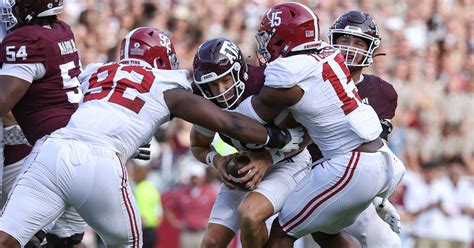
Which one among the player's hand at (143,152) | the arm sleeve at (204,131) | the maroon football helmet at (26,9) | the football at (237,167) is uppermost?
the maroon football helmet at (26,9)

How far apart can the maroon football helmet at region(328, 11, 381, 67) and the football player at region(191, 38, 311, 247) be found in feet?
2.78

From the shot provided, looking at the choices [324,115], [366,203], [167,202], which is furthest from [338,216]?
[167,202]

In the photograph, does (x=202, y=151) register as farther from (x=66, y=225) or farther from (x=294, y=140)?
(x=66, y=225)

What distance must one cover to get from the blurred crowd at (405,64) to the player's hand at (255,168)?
6158 mm

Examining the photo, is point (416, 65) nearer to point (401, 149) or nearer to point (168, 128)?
point (401, 149)

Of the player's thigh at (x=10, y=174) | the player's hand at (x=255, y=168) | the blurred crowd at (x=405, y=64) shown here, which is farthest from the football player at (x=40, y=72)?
the blurred crowd at (x=405, y=64)

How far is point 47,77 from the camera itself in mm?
7262

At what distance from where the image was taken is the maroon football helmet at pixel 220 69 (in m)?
6.78

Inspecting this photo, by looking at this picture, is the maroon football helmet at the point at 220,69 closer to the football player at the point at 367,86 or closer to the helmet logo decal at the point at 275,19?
the helmet logo decal at the point at 275,19

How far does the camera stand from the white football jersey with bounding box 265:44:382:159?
21.3 feet

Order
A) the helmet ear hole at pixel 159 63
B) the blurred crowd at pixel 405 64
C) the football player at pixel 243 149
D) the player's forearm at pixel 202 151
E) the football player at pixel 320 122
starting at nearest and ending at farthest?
the football player at pixel 320 122, the football player at pixel 243 149, the helmet ear hole at pixel 159 63, the player's forearm at pixel 202 151, the blurred crowd at pixel 405 64

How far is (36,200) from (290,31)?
1929 mm

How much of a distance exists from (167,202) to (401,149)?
10.8 ft

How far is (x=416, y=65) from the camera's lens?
1486 centimetres
